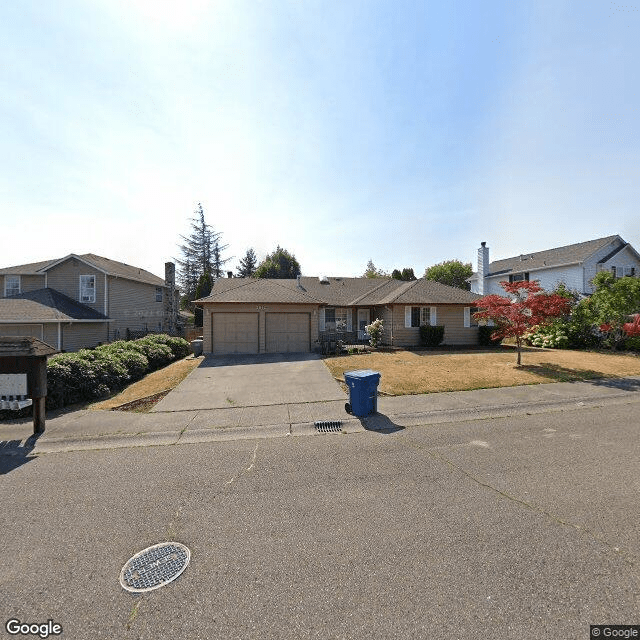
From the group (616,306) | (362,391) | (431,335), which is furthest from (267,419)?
(616,306)

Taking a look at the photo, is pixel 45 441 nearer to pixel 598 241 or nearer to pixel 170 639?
pixel 170 639

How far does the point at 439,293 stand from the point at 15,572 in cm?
2272

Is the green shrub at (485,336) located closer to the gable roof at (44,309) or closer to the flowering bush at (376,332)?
the flowering bush at (376,332)

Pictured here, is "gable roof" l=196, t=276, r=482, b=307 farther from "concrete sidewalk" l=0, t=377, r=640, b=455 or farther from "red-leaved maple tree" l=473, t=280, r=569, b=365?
"concrete sidewalk" l=0, t=377, r=640, b=455

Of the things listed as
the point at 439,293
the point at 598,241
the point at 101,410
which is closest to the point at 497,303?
the point at 439,293

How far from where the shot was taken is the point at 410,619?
8.53 feet

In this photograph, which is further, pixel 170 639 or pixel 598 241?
pixel 598 241

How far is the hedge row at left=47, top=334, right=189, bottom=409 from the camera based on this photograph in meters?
9.14

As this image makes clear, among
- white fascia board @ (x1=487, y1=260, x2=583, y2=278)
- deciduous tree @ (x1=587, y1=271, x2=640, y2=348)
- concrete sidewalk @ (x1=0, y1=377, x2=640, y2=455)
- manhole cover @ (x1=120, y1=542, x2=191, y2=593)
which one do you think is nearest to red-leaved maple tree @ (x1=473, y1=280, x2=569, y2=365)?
concrete sidewalk @ (x1=0, y1=377, x2=640, y2=455)

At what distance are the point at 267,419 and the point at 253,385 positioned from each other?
3692mm

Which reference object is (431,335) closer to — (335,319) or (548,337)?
(335,319)

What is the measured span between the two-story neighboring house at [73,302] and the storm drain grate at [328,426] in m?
18.7

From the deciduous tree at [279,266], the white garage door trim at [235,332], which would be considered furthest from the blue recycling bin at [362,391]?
the deciduous tree at [279,266]

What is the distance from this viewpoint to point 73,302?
72.2 feet
